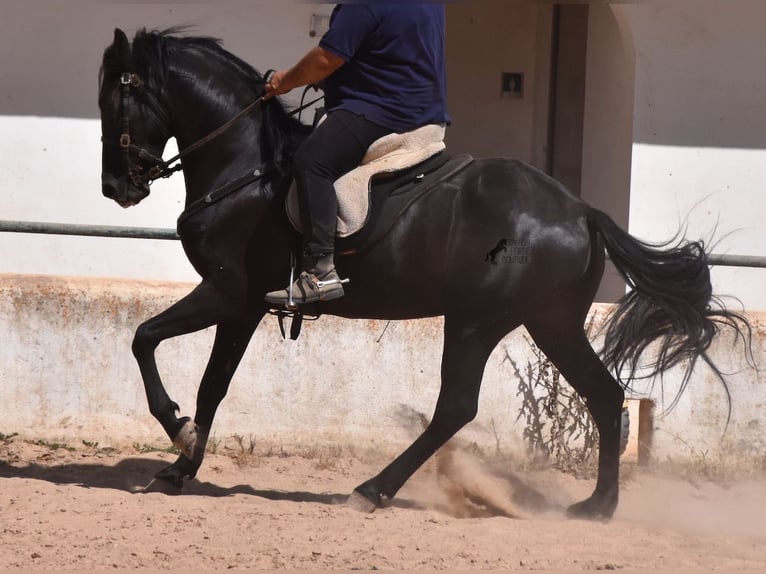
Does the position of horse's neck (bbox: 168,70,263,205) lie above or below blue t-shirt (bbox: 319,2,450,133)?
below

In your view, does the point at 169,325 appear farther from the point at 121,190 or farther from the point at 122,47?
the point at 122,47

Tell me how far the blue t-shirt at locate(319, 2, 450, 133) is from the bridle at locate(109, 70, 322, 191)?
221mm

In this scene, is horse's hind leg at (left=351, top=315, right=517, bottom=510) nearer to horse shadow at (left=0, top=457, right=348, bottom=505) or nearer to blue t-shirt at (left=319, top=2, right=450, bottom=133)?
horse shadow at (left=0, top=457, right=348, bottom=505)

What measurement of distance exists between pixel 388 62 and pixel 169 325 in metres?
1.59

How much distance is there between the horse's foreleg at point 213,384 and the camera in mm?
5770

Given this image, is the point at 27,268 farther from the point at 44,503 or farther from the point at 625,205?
the point at 625,205

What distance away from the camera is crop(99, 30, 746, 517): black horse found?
17.8ft

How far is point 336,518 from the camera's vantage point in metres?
5.25

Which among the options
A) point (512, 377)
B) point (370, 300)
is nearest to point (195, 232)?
point (370, 300)

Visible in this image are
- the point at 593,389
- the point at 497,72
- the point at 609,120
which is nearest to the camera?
the point at 593,389

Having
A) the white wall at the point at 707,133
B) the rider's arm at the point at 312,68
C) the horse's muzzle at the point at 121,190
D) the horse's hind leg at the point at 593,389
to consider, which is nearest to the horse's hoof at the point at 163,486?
the horse's muzzle at the point at 121,190

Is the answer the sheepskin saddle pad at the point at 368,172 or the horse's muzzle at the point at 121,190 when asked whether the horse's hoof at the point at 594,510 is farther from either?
the horse's muzzle at the point at 121,190

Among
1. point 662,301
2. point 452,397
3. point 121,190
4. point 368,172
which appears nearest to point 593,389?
point 662,301

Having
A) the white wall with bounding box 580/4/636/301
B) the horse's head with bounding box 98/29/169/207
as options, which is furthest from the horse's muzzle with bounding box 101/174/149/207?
the white wall with bounding box 580/4/636/301
